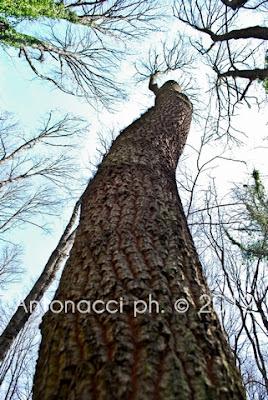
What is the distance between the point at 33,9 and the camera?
8828 millimetres

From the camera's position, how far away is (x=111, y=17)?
32.7 feet

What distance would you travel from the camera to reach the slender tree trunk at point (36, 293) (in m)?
6.24

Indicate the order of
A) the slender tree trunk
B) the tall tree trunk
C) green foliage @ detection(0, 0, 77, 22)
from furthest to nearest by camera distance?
green foliage @ detection(0, 0, 77, 22) → the slender tree trunk → the tall tree trunk

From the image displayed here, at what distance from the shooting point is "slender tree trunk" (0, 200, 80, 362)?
6.24 meters

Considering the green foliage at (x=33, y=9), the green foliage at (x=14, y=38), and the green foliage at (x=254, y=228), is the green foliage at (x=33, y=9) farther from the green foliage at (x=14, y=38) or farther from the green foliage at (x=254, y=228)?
the green foliage at (x=254, y=228)

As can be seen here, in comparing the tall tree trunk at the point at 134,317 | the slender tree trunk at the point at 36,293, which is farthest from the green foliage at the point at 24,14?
the tall tree trunk at the point at 134,317

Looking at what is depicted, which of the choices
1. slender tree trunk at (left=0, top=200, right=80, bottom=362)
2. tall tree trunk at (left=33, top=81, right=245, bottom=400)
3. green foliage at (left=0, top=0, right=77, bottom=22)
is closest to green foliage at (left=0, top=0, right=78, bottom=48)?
green foliage at (left=0, top=0, right=77, bottom=22)

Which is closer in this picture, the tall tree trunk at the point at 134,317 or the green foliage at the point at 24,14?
the tall tree trunk at the point at 134,317

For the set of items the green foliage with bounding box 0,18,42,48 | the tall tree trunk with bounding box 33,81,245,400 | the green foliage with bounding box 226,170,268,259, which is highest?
the green foliage with bounding box 0,18,42,48

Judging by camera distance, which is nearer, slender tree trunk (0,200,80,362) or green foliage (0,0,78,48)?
slender tree trunk (0,200,80,362)

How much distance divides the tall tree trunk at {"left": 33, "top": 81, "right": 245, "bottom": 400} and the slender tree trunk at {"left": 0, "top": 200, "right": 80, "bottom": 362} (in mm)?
4750

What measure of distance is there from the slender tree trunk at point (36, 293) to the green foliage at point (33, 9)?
4.87 metres

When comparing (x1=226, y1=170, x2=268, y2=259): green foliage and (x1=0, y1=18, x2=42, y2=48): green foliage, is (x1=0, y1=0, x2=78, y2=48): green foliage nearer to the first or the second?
(x1=0, y1=18, x2=42, y2=48): green foliage

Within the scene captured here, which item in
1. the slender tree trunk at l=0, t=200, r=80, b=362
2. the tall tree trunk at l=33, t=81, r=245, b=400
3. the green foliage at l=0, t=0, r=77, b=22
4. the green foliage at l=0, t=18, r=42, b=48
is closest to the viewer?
the tall tree trunk at l=33, t=81, r=245, b=400
